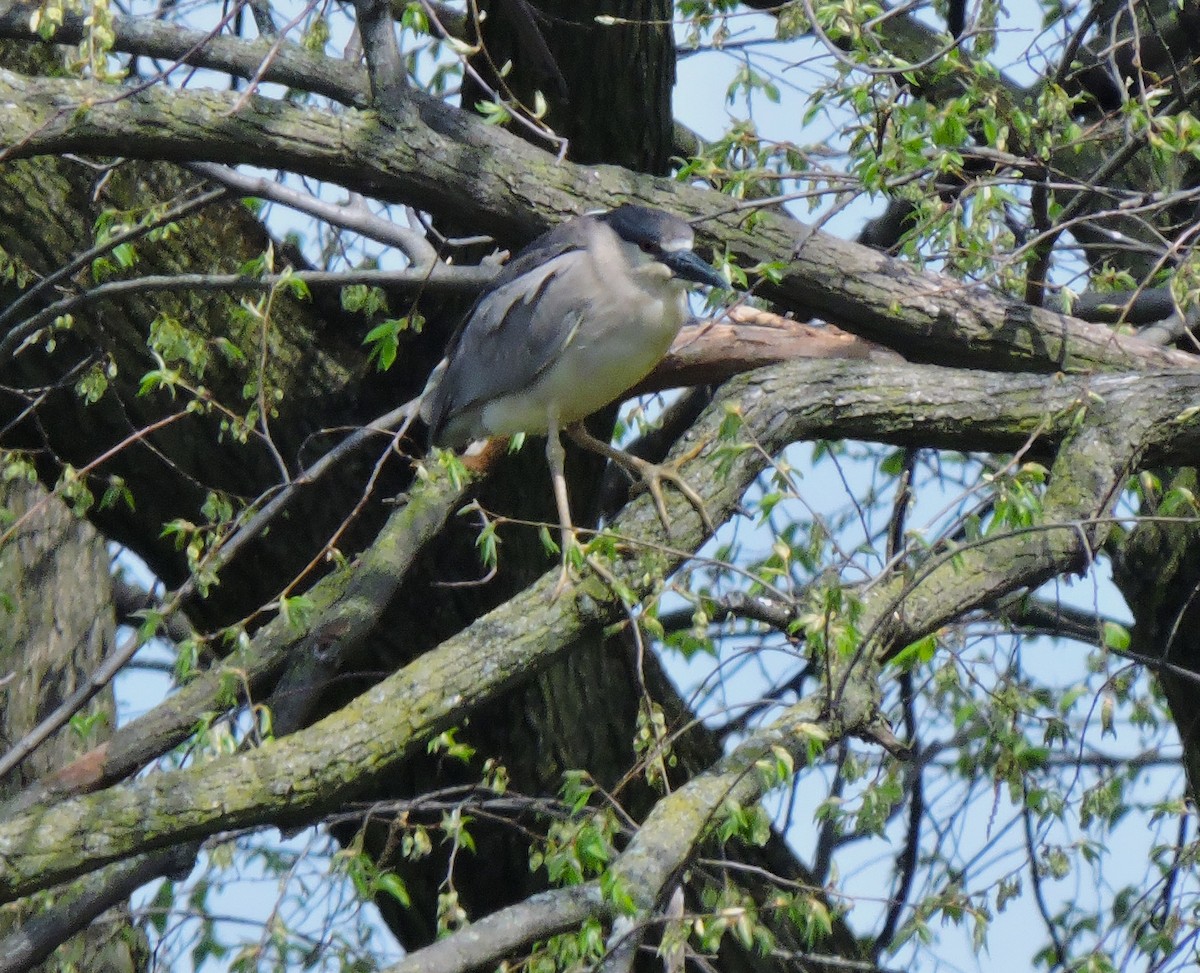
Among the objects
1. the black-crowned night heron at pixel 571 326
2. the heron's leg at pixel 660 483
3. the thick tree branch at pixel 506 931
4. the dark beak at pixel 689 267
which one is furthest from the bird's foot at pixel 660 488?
the thick tree branch at pixel 506 931

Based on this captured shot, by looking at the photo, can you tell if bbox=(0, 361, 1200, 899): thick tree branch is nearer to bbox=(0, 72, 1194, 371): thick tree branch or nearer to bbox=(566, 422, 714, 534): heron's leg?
bbox=(566, 422, 714, 534): heron's leg

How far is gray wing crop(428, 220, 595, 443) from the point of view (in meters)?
3.62

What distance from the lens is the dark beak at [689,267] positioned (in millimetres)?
3457

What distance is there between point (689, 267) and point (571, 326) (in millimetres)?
352

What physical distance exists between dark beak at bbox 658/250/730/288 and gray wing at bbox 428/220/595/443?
208mm

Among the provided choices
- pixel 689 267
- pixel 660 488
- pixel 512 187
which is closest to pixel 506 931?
pixel 660 488

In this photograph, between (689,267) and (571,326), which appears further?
(571,326)

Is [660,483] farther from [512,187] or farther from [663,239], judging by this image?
[512,187]

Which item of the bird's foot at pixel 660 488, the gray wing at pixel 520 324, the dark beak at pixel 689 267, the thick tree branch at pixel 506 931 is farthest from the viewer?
the gray wing at pixel 520 324

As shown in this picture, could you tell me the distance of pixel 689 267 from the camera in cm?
349

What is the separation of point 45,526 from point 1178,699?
147 inches

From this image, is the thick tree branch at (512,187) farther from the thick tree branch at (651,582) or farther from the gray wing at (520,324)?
the thick tree branch at (651,582)

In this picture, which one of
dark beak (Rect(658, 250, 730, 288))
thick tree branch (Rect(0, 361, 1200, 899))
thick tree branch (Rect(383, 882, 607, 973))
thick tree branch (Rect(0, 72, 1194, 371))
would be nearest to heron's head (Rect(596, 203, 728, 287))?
dark beak (Rect(658, 250, 730, 288))

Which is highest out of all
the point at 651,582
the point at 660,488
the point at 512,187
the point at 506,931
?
the point at 512,187
